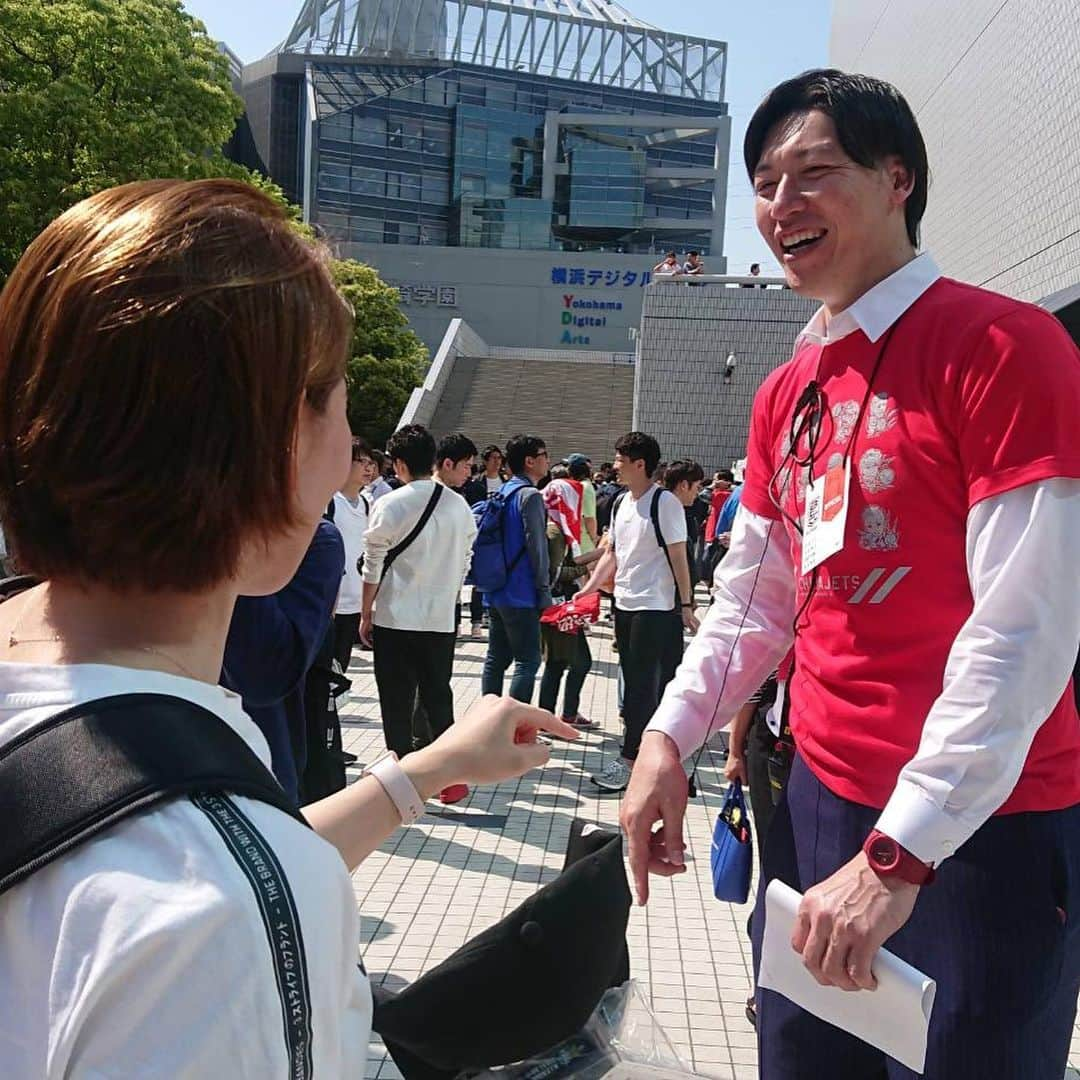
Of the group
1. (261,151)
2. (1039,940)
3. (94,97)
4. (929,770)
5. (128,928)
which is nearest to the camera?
(128,928)

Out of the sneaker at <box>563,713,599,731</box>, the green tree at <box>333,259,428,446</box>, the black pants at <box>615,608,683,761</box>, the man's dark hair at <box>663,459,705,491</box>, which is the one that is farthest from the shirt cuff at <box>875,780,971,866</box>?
the green tree at <box>333,259,428,446</box>

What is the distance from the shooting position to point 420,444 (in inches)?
228

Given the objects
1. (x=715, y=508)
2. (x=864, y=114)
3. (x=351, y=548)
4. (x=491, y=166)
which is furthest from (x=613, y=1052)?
(x=491, y=166)

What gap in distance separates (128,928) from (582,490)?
10940 mm

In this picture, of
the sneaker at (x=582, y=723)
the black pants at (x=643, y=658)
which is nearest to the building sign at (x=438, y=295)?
the sneaker at (x=582, y=723)

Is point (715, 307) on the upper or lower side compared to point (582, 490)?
upper

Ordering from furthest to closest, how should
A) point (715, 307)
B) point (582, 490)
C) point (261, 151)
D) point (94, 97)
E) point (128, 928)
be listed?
point (261, 151) < point (715, 307) < point (94, 97) < point (582, 490) < point (128, 928)

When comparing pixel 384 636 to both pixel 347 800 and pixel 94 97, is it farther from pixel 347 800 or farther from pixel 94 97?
pixel 94 97

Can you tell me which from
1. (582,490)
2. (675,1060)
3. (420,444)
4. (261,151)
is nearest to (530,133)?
(261,151)

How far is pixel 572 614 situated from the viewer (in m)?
6.51

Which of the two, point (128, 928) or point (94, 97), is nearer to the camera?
point (128, 928)

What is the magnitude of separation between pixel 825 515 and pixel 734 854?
0.96m

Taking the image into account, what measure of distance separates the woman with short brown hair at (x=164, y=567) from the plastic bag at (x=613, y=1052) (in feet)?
2.59

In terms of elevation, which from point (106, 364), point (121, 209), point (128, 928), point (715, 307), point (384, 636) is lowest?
point (384, 636)
